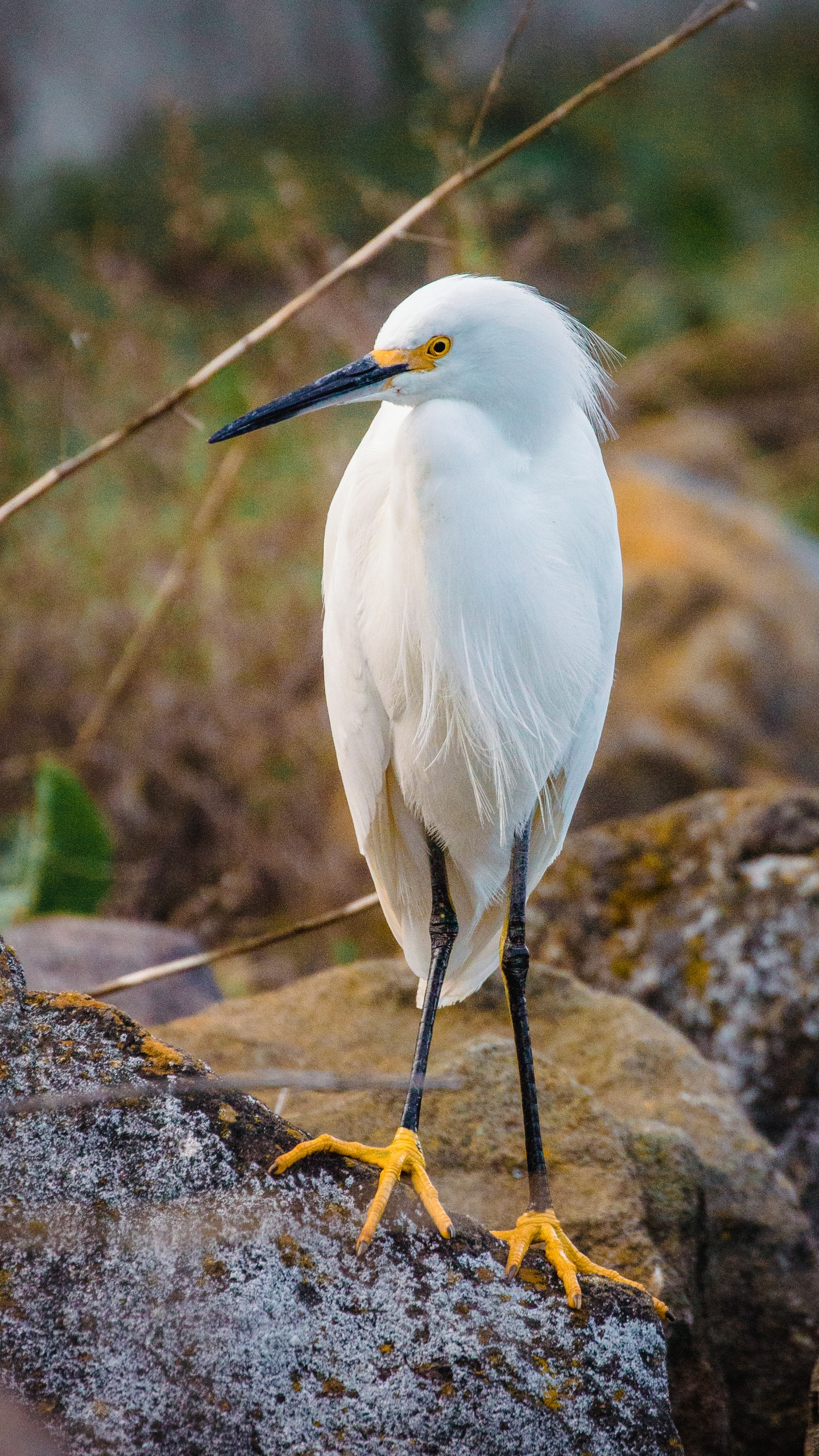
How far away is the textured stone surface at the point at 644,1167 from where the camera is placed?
178 centimetres

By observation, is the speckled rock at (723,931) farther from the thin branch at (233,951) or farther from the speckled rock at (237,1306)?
the speckled rock at (237,1306)

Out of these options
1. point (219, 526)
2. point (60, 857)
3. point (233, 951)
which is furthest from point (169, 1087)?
point (219, 526)

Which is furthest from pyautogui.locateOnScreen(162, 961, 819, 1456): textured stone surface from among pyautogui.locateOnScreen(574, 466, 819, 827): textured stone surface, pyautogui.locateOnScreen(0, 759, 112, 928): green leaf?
pyautogui.locateOnScreen(574, 466, 819, 827): textured stone surface

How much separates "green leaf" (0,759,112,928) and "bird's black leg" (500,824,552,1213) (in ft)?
4.80

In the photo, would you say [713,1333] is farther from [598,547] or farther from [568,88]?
[568,88]

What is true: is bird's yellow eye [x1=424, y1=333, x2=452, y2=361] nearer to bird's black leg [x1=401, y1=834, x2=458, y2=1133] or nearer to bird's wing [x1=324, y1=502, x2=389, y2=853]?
bird's wing [x1=324, y1=502, x2=389, y2=853]

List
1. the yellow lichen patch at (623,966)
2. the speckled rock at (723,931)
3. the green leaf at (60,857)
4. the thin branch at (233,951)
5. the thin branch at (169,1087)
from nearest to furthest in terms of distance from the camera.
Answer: the thin branch at (169,1087), the thin branch at (233,951), the speckled rock at (723,931), the yellow lichen patch at (623,966), the green leaf at (60,857)

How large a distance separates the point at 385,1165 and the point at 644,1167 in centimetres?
65

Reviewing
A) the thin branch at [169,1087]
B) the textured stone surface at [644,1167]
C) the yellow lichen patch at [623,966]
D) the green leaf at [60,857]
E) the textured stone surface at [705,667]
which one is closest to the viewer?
the thin branch at [169,1087]

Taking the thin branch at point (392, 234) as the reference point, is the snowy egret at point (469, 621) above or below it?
below

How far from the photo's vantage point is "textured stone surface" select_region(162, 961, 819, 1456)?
5.83 ft

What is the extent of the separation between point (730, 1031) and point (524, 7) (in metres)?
1.93

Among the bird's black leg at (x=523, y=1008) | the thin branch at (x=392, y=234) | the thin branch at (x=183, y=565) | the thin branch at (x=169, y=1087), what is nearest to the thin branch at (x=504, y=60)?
the thin branch at (x=392, y=234)

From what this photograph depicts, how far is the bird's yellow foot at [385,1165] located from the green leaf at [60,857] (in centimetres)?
169
